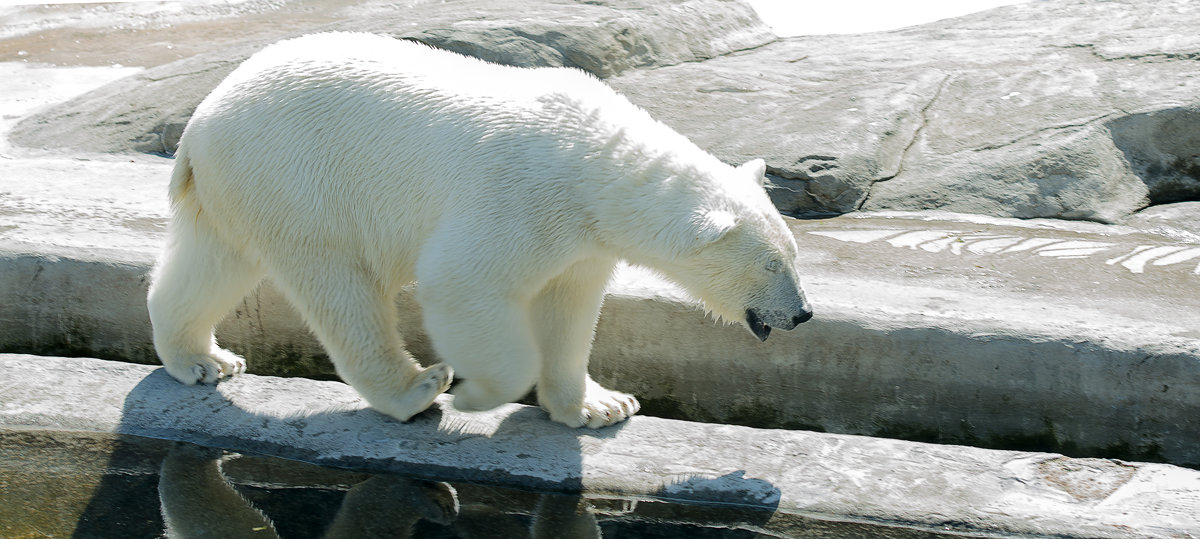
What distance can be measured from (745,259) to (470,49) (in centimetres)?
380

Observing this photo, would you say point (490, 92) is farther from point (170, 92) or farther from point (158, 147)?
point (170, 92)

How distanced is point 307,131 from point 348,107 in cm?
13

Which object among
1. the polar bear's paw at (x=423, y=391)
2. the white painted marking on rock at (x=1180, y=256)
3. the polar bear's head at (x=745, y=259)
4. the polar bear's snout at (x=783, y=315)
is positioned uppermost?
the polar bear's head at (x=745, y=259)

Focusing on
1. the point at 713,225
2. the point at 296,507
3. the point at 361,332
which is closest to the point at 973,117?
the point at 713,225

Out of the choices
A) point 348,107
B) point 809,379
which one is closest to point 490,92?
point 348,107

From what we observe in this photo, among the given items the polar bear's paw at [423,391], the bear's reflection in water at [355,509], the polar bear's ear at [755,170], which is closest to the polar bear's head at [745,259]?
the polar bear's ear at [755,170]

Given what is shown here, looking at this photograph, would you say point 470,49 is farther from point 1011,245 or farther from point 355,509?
point 355,509

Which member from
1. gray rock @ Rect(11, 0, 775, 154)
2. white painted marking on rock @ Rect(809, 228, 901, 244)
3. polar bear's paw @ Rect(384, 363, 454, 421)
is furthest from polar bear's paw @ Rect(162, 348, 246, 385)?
gray rock @ Rect(11, 0, 775, 154)

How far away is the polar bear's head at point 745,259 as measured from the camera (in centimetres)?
286

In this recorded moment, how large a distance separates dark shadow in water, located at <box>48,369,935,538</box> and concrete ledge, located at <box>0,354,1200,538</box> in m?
0.02

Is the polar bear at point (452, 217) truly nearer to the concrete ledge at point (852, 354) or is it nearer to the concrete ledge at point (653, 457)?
the concrete ledge at point (653, 457)

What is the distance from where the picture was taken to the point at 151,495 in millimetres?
2893

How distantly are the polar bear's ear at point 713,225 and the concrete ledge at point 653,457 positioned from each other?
2.15ft

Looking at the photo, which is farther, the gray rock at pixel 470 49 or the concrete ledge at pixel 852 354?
the gray rock at pixel 470 49
